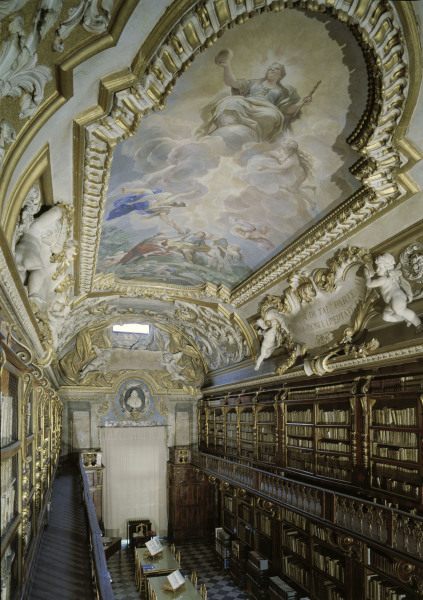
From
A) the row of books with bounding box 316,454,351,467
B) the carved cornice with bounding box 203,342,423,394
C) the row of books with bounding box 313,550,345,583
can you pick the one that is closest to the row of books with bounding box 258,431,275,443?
the carved cornice with bounding box 203,342,423,394

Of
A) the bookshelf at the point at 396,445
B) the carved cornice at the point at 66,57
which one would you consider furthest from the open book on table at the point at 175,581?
the carved cornice at the point at 66,57

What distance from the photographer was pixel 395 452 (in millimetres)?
8656

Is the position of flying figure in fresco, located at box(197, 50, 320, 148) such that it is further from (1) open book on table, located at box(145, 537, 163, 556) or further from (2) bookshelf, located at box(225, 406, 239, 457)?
(1) open book on table, located at box(145, 537, 163, 556)

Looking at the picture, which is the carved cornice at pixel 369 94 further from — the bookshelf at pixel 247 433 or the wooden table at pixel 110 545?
the wooden table at pixel 110 545

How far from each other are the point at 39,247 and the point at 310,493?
25.0 feet

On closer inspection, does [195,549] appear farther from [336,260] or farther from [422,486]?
[336,260]

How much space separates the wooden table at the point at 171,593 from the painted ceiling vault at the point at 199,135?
6.84 m

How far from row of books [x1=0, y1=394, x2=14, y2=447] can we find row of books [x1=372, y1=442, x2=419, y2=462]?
6670 mm

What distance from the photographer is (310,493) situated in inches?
395

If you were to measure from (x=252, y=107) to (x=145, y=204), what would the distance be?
303 centimetres

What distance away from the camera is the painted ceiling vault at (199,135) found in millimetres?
3725

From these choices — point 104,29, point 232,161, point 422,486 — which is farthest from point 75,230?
point 422,486

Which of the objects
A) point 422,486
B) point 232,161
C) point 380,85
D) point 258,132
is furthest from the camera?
point 422,486

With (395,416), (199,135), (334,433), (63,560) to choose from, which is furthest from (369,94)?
(334,433)
